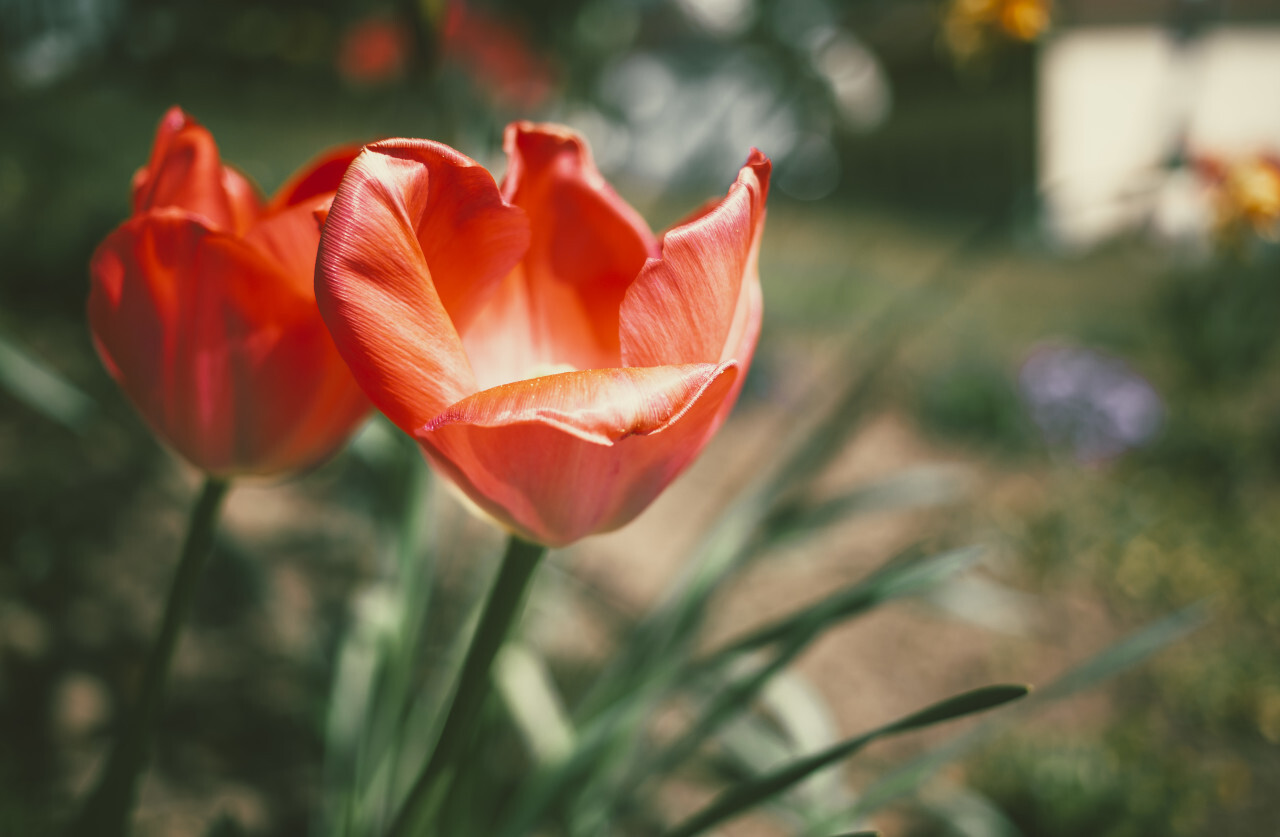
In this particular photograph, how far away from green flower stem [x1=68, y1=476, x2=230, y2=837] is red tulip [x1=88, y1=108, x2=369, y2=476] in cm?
2

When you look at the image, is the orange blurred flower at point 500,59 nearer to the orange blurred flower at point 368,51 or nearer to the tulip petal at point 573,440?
the orange blurred flower at point 368,51

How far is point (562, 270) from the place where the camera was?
36 centimetres

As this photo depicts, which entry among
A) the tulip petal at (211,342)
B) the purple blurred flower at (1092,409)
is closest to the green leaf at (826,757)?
the tulip petal at (211,342)

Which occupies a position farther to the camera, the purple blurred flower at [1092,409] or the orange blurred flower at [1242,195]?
the purple blurred flower at [1092,409]

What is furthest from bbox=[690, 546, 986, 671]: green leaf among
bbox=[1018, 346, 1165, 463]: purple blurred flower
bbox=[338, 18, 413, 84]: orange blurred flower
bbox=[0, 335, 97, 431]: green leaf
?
bbox=[1018, 346, 1165, 463]: purple blurred flower

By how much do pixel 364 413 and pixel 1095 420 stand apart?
8.54 feet

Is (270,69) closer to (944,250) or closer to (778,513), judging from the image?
(778,513)

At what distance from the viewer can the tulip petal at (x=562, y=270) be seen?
348 millimetres

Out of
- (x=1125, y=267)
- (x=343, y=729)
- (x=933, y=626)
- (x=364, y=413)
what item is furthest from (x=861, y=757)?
(x=1125, y=267)

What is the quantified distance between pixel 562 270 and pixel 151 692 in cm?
24

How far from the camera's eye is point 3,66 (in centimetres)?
115

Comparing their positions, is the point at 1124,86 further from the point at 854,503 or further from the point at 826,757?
the point at 826,757

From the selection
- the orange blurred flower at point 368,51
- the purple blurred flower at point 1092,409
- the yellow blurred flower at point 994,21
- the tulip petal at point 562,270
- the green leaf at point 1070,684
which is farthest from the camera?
the purple blurred flower at point 1092,409

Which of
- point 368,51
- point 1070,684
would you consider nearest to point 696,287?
point 1070,684
